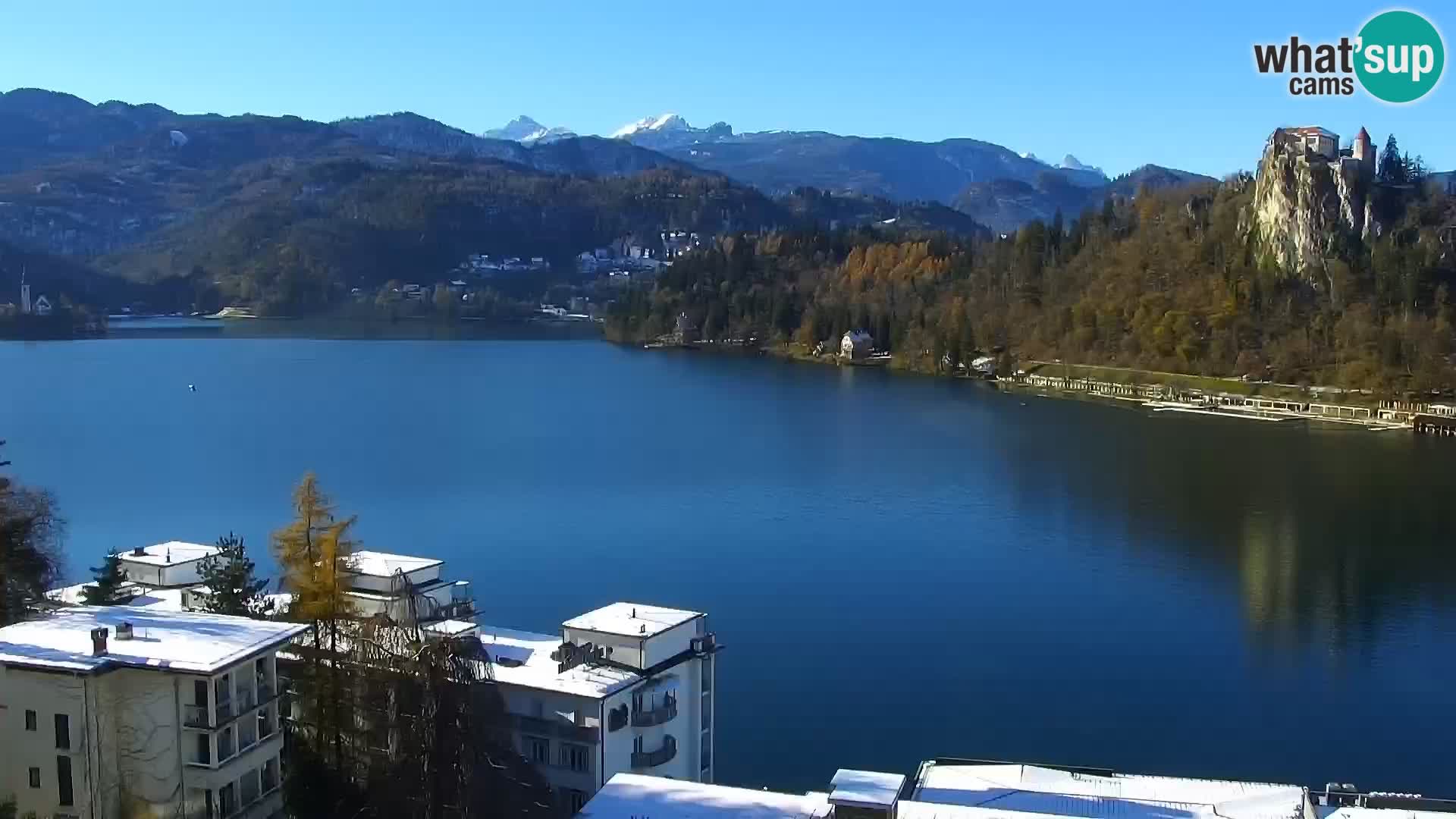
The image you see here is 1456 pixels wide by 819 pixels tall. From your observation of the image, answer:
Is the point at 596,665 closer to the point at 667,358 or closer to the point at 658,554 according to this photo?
the point at 658,554

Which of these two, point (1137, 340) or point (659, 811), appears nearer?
point (659, 811)

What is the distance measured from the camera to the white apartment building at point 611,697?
13.6 feet

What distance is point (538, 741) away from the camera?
422cm

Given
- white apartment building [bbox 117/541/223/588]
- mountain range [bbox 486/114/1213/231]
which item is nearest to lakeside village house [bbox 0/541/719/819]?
white apartment building [bbox 117/541/223/588]

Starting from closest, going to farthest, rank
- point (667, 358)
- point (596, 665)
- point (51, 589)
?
point (596, 665)
point (51, 589)
point (667, 358)

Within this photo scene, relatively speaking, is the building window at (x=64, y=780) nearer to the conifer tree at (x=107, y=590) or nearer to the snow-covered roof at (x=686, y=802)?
the snow-covered roof at (x=686, y=802)

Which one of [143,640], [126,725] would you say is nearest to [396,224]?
[143,640]

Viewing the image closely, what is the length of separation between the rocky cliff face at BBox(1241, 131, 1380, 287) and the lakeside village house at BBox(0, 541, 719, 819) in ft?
57.7

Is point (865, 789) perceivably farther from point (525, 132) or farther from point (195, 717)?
point (525, 132)

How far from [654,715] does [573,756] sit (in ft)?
1.02

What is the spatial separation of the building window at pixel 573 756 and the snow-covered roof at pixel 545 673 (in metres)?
0.17

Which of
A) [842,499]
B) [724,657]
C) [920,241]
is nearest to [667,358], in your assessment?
[920,241]

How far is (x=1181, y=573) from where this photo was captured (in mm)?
8266

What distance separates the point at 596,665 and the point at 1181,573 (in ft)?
16.5
